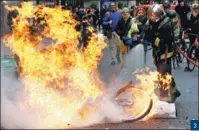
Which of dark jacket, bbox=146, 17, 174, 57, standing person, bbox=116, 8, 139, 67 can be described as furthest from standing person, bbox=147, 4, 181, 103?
standing person, bbox=116, 8, 139, 67

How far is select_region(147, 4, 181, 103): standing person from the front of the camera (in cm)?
745

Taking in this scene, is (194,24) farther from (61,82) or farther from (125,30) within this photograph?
(61,82)

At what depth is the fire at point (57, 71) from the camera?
655cm

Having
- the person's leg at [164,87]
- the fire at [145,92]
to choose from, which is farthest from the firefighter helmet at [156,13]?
the fire at [145,92]

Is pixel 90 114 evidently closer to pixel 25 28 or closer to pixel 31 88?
pixel 31 88

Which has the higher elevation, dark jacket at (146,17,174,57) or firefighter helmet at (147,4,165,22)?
firefighter helmet at (147,4,165,22)

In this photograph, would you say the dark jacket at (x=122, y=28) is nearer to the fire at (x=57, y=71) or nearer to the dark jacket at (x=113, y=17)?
the dark jacket at (x=113, y=17)

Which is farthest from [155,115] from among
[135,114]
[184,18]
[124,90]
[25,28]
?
[184,18]

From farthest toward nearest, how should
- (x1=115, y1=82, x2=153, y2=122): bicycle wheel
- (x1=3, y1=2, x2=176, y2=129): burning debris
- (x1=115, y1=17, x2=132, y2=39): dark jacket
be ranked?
(x1=115, y1=17, x2=132, y2=39): dark jacket
(x1=115, y1=82, x2=153, y2=122): bicycle wheel
(x1=3, y1=2, x2=176, y2=129): burning debris

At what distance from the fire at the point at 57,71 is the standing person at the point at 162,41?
41.7 inches

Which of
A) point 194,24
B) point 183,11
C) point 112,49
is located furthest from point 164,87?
point 183,11

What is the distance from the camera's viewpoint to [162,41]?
7.56 metres

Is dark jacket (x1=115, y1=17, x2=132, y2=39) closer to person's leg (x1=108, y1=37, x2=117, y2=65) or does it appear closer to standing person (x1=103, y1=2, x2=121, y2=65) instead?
standing person (x1=103, y1=2, x2=121, y2=65)

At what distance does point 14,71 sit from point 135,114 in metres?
4.26
